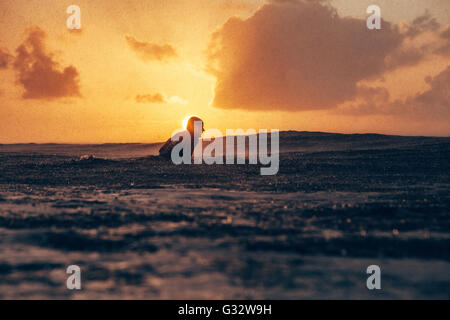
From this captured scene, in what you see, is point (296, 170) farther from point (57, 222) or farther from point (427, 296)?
point (427, 296)

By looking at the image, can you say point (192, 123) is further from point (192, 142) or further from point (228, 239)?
point (228, 239)

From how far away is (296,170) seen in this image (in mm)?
16781

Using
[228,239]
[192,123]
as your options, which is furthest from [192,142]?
[228,239]

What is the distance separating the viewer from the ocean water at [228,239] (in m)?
4.27

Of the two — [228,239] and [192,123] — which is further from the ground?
[192,123]

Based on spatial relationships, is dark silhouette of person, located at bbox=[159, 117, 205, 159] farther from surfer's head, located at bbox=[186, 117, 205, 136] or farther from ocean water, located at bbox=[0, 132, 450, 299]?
ocean water, located at bbox=[0, 132, 450, 299]

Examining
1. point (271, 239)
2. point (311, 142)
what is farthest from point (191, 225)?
point (311, 142)

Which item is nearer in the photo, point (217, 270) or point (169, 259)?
point (217, 270)

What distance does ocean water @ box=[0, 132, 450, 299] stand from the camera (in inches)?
168

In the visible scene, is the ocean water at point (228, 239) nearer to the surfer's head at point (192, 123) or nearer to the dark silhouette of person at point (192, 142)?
the dark silhouette of person at point (192, 142)

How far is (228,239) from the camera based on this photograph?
237 inches

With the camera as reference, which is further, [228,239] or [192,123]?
[192,123]

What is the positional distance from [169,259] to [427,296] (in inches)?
107

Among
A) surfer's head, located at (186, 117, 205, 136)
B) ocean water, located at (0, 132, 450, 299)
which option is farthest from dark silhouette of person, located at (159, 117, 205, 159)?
ocean water, located at (0, 132, 450, 299)
